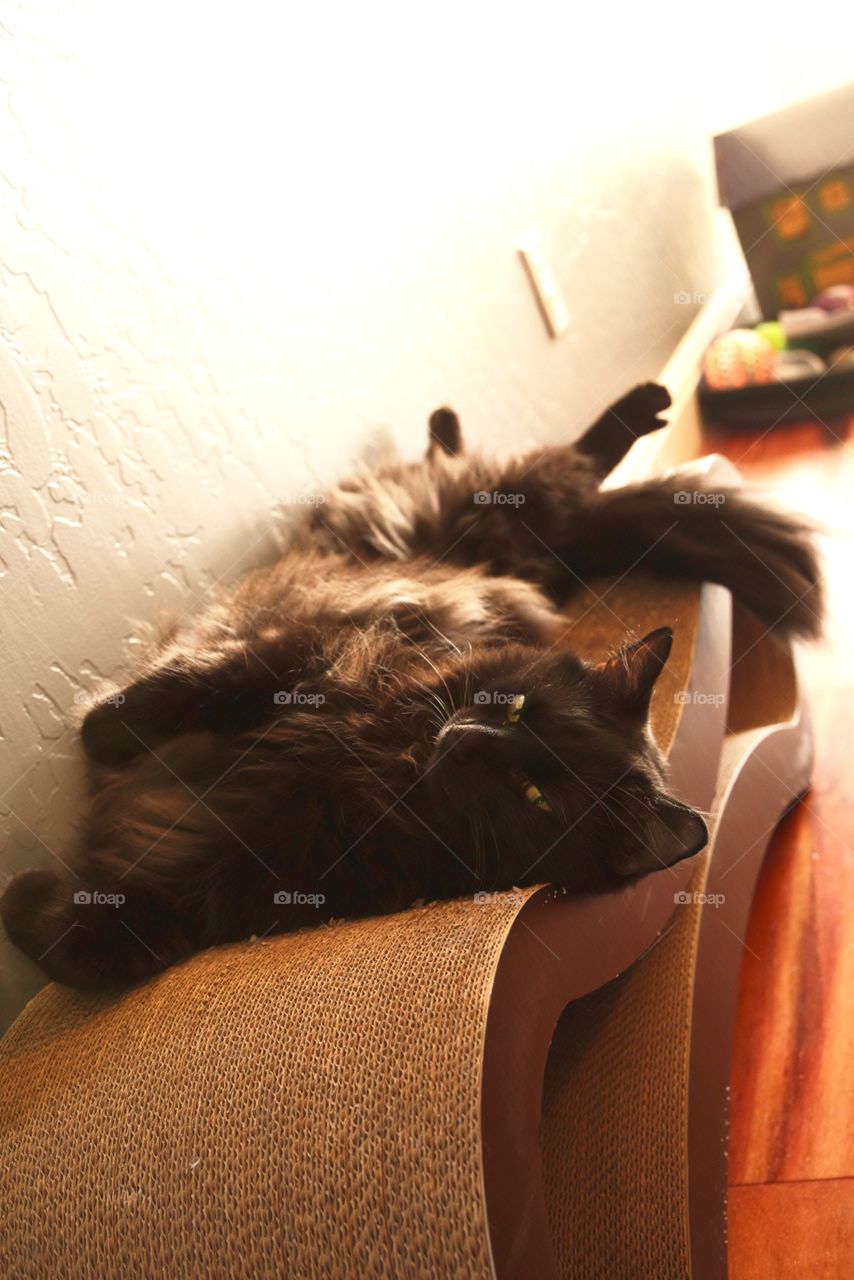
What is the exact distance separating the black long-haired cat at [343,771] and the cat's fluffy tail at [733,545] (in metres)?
0.24

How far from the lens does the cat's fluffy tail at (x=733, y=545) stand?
1722 mm

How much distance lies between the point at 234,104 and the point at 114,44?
0.32 m

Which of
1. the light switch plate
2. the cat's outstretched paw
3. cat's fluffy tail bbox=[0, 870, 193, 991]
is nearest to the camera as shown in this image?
cat's fluffy tail bbox=[0, 870, 193, 991]

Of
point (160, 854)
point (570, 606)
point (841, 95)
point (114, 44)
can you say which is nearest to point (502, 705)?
point (160, 854)

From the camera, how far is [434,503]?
1850 millimetres

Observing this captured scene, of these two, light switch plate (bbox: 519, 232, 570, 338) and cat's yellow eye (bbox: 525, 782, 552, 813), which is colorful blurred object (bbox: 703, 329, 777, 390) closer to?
light switch plate (bbox: 519, 232, 570, 338)

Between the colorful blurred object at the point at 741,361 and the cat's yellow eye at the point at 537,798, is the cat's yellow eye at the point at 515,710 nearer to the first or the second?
the cat's yellow eye at the point at 537,798

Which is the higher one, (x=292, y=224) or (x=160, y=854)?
(x=292, y=224)

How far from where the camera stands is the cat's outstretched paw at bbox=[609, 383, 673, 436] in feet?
6.40

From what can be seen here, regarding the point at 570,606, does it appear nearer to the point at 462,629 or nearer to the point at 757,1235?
the point at 462,629

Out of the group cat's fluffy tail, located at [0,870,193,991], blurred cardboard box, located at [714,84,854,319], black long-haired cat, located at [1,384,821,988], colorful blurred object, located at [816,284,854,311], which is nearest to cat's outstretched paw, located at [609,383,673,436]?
black long-haired cat, located at [1,384,821,988]

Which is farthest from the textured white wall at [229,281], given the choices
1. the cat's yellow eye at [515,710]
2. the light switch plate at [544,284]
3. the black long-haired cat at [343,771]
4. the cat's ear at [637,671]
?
the cat's ear at [637,671]

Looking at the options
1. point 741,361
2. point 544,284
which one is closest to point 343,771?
point 544,284

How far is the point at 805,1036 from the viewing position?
1479 mm
